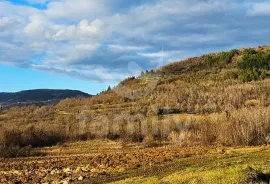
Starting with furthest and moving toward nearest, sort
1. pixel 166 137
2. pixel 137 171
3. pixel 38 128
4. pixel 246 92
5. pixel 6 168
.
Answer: pixel 246 92
pixel 38 128
pixel 166 137
pixel 6 168
pixel 137 171

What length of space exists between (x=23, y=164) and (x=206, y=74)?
10559 cm

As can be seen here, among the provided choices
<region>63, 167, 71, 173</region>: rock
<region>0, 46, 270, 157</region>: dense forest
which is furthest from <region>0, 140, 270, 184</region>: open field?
<region>0, 46, 270, 157</region>: dense forest

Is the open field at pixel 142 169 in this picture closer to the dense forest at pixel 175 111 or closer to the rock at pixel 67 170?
the rock at pixel 67 170

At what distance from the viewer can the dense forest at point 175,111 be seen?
41.9m

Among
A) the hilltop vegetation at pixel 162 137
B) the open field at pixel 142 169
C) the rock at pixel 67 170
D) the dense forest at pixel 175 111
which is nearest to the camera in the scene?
the open field at pixel 142 169

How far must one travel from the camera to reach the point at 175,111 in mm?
87062

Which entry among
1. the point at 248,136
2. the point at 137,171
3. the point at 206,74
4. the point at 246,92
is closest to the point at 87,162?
the point at 137,171

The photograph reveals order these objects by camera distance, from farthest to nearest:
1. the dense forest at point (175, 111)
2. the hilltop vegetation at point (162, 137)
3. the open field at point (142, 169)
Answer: the dense forest at point (175, 111)
the hilltop vegetation at point (162, 137)
the open field at point (142, 169)

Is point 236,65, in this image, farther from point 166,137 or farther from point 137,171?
point 137,171

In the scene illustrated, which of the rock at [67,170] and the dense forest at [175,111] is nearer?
the rock at [67,170]

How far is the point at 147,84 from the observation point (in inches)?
5059

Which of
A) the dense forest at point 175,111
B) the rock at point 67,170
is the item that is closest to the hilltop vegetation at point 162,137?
the rock at point 67,170

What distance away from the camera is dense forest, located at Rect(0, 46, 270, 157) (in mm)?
41875

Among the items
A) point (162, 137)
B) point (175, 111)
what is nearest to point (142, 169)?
point (162, 137)
